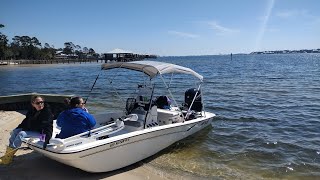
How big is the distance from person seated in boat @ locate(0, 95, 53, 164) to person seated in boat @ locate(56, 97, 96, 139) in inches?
13.1

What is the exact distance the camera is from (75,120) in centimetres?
738

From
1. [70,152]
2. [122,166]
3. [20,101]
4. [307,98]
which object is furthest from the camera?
[307,98]

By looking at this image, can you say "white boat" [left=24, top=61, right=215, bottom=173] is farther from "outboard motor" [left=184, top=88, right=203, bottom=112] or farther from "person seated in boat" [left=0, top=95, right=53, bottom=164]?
"person seated in boat" [left=0, top=95, right=53, bottom=164]

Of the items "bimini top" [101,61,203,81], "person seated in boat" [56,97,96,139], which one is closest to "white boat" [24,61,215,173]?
"bimini top" [101,61,203,81]

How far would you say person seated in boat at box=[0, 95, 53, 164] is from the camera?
714 centimetres

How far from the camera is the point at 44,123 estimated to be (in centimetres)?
739

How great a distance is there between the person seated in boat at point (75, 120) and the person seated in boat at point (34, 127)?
1.09ft

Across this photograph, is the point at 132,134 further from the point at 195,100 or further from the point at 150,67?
the point at 195,100

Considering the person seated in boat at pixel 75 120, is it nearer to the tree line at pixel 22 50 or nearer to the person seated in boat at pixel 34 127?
the person seated in boat at pixel 34 127

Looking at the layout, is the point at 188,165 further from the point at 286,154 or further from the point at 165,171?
the point at 286,154

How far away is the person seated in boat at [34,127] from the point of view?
714cm

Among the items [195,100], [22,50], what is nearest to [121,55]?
[195,100]

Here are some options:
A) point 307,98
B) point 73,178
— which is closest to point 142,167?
point 73,178

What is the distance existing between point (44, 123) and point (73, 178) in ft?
4.59
